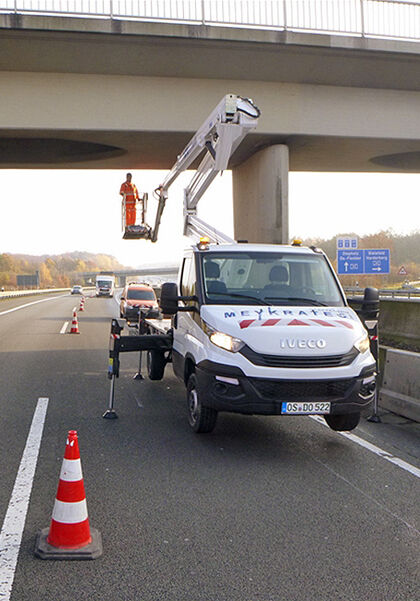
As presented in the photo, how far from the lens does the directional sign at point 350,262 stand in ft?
77.6

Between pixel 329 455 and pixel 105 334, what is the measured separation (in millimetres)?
14412

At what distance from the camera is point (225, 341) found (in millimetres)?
6129

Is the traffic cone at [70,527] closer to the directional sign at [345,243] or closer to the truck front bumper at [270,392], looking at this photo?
the truck front bumper at [270,392]

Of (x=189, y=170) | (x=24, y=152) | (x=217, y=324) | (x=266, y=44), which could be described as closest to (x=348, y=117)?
(x=266, y=44)

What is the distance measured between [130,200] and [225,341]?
1348 centimetres

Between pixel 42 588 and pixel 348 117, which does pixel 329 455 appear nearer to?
pixel 42 588

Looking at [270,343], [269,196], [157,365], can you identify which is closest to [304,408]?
[270,343]

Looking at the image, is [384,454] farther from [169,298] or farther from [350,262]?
[350,262]

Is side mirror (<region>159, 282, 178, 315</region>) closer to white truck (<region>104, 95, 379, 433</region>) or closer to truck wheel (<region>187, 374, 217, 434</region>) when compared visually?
white truck (<region>104, 95, 379, 433</region>)

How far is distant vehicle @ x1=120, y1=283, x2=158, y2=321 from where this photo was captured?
23.4 meters

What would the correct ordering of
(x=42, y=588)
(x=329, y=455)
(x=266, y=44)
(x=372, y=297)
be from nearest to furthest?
(x=42, y=588) → (x=329, y=455) → (x=372, y=297) → (x=266, y=44)

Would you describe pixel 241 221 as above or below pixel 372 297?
above

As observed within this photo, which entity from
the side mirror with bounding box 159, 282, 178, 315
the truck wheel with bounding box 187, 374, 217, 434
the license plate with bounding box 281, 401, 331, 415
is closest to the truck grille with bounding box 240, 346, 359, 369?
the license plate with bounding box 281, 401, 331, 415

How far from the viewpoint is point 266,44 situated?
1316cm
